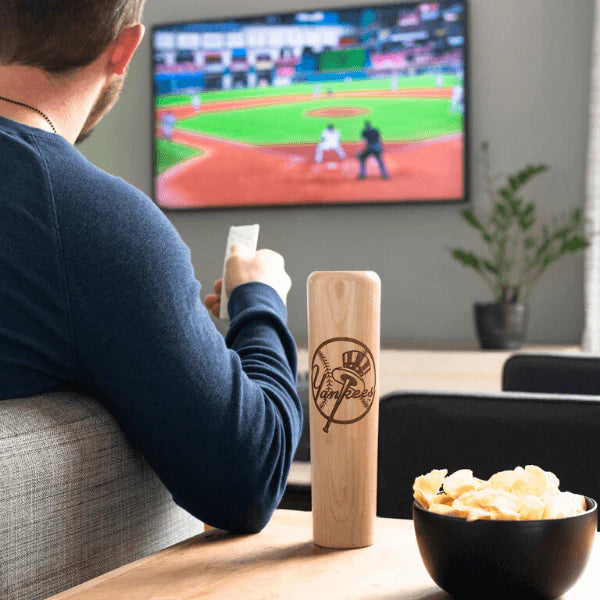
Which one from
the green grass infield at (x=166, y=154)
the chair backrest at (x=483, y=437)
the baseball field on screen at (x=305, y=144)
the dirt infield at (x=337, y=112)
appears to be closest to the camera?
the chair backrest at (x=483, y=437)

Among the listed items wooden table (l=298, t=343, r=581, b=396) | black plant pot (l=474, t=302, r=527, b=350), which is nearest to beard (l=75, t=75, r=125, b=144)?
wooden table (l=298, t=343, r=581, b=396)

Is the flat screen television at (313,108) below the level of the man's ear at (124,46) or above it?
above

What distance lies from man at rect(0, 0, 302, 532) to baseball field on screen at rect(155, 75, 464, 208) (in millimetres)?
3158

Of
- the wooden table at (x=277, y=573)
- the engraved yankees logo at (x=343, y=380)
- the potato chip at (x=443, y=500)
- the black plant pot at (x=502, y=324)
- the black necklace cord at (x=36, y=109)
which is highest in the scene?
the black necklace cord at (x=36, y=109)

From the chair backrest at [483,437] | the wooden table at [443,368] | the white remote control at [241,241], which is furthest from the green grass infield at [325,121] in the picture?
the white remote control at [241,241]

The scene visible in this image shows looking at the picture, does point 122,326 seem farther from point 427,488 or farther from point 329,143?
point 329,143

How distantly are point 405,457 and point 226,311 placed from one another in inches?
19.2

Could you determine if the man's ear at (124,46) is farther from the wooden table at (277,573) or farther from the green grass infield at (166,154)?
the green grass infield at (166,154)

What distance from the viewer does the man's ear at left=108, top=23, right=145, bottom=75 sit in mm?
979

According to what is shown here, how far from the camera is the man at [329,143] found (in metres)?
4.17

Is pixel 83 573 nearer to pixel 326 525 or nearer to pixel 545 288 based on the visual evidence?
pixel 326 525

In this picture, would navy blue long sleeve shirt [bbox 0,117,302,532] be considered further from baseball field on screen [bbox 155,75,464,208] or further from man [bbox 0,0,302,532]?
baseball field on screen [bbox 155,75,464,208]

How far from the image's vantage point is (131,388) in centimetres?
91

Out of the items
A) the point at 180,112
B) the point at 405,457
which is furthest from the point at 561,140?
the point at 405,457
